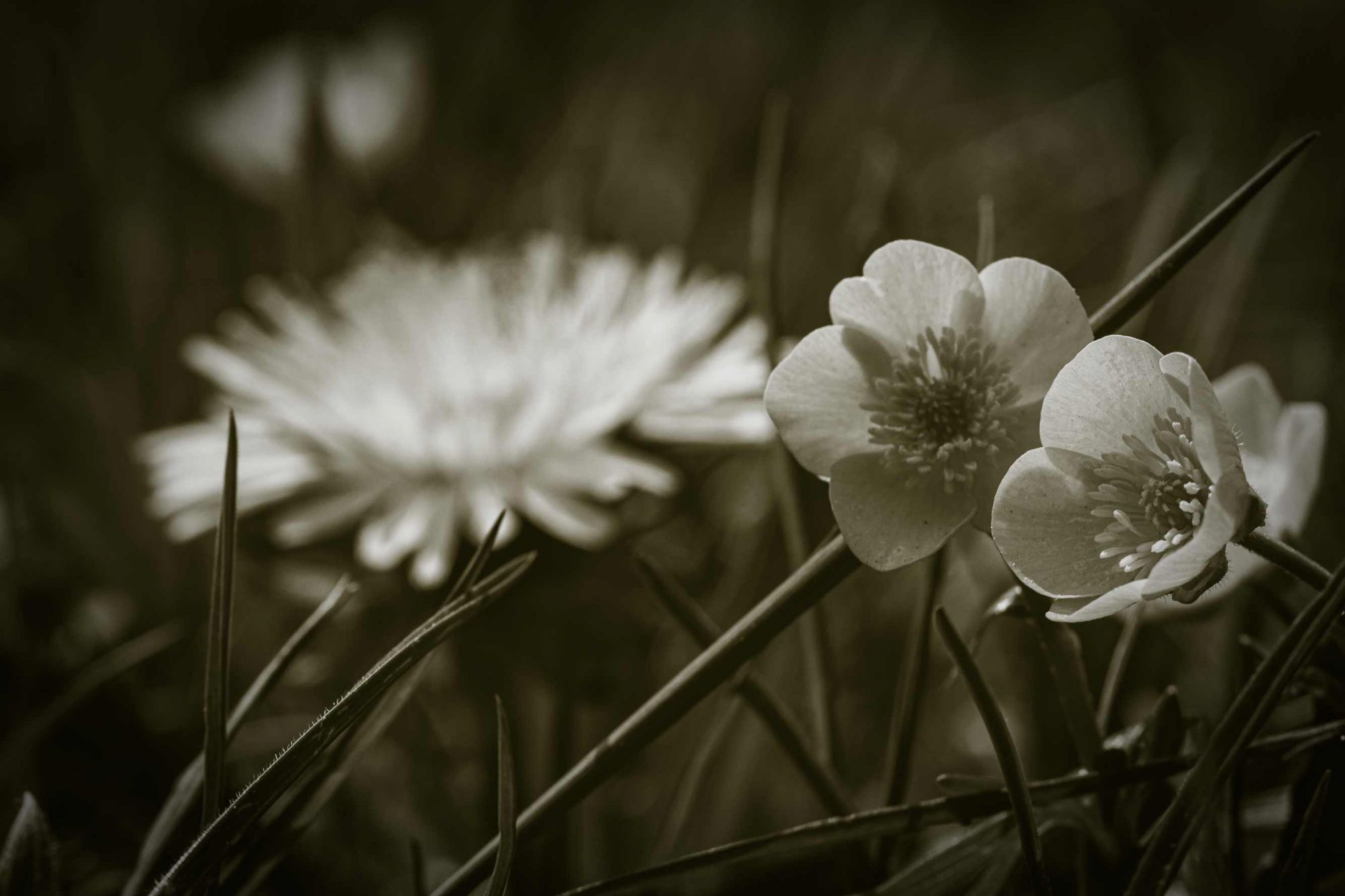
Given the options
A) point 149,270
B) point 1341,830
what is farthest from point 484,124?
point 1341,830

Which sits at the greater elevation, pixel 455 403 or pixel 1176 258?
pixel 1176 258

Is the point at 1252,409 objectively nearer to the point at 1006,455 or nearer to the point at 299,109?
the point at 1006,455

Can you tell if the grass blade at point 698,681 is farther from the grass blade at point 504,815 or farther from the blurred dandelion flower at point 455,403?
the blurred dandelion flower at point 455,403

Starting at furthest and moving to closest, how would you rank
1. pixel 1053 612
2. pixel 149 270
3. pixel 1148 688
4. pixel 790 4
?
pixel 790 4 → pixel 149 270 → pixel 1148 688 → pixel 1053 612

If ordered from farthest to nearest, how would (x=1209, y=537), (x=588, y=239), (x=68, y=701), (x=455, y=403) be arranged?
(x=588, y=239) < (x=455, y=403) < (x=68, y=701) < (x=1209, y=537)

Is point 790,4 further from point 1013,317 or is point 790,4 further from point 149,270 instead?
point 1013,317

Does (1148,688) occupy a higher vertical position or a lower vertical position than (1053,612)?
lower

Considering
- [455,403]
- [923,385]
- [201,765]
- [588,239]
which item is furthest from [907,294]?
[588,239]
